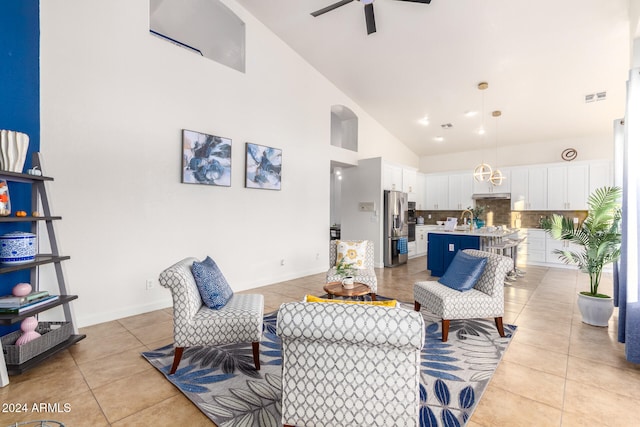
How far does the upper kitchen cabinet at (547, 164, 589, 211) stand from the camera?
6770 mm

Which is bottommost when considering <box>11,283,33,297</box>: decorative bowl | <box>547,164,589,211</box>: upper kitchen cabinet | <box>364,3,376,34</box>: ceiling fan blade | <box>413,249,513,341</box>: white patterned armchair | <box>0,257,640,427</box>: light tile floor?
<box>0,257,640,427</box>: light tile floor

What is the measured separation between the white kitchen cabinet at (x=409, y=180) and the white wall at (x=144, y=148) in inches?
129

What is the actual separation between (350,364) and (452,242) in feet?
15.9

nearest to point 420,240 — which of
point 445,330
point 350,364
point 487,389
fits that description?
point 445,330

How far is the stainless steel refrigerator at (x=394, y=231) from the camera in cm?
664

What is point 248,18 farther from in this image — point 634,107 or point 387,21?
point 634,107

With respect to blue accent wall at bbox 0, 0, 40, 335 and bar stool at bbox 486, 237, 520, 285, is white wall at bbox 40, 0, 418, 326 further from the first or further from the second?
Answer: bar stool at bbox 486, 237, 520, 285

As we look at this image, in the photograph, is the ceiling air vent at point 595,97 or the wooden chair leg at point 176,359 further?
A: the ceiling air vent at point 595,97

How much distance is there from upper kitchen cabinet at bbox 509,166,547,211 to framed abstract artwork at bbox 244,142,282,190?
613 centimetres

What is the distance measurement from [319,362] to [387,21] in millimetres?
4652

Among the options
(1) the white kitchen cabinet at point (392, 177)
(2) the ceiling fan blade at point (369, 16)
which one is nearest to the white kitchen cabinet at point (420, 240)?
(1) the white kitchen cabinet at point (392, 177)

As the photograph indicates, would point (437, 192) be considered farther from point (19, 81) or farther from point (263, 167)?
point (19, 81)

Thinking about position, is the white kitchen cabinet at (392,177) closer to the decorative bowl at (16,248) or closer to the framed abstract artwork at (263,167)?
the framed abstract artwork at (263,167)

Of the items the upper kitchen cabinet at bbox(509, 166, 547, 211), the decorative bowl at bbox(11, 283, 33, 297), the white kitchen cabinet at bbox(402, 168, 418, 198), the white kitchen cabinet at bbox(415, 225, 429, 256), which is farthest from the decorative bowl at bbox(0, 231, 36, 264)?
the upper kitchen cabinet at bbox(509, 166, 547, 211)
